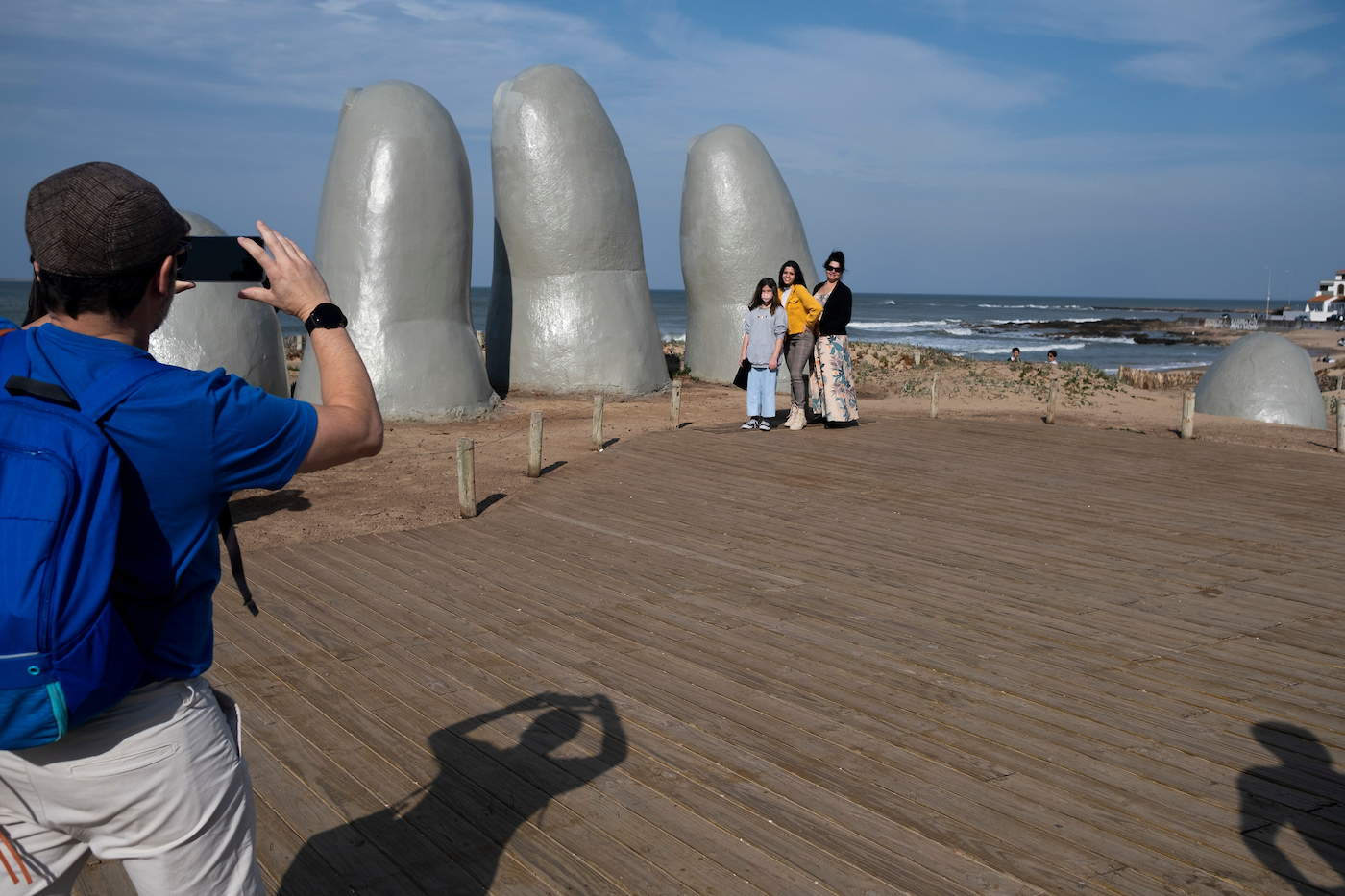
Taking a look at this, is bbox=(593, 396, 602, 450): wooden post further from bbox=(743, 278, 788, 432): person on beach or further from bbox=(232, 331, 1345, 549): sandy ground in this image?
bbox=(743, 278, 788, 432): person on beach

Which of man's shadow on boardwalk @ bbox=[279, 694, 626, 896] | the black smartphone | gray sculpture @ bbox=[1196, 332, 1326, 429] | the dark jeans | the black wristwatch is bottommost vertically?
man's shadow on boardwalk @ bbox=[279, 694, 626, 896]

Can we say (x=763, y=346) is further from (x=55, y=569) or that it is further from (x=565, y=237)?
(x=55, y=569)

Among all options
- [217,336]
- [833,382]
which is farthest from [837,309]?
[217,336]

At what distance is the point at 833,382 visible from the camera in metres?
10.9

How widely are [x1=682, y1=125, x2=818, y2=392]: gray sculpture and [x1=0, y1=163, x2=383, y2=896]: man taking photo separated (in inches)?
616

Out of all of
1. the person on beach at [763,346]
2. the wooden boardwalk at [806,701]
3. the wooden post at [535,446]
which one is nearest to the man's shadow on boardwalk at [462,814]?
the wooden boardwalk at [806,701]

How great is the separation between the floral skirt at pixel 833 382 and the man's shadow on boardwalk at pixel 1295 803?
723 centimetres

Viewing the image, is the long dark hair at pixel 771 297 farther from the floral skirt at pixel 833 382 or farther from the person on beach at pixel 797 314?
the floral skirt at pixel 833 382

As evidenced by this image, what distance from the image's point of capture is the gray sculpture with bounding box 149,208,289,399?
35.6ft

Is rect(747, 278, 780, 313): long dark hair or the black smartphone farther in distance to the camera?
rect(747, 278, 780, 313): long dark hair

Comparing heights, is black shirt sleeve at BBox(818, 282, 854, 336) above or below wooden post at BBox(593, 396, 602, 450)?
above

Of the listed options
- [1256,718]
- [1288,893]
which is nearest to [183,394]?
[1288,893]

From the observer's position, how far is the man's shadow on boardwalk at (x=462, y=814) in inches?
108

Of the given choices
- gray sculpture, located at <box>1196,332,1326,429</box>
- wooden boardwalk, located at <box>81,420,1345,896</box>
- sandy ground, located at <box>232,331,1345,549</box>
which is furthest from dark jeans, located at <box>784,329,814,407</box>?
gray sculpture, located at <box>1196,332,1326,429</box>
